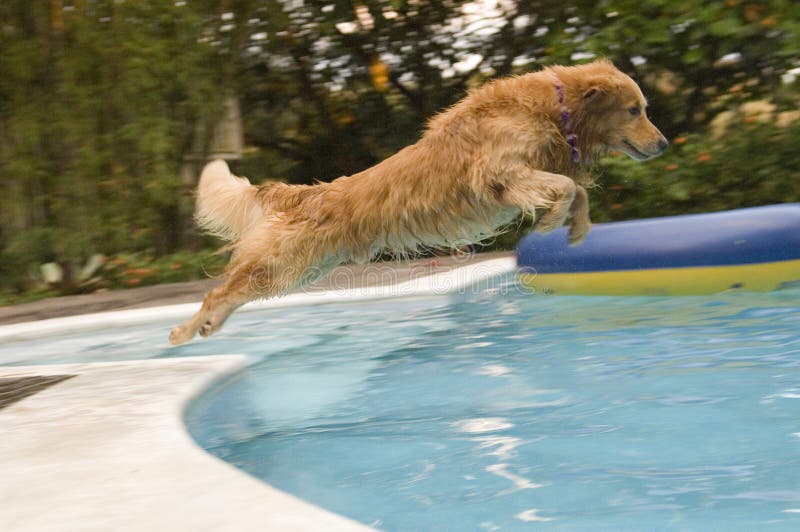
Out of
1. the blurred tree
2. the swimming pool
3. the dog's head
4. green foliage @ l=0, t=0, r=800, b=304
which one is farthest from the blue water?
the blurred tree

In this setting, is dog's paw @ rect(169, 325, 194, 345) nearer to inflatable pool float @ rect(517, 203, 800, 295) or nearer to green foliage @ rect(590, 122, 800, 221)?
inflatable pool float @ rect(517, 203, 800, 295)

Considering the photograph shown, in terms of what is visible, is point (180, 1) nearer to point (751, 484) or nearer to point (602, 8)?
point (602, 8)

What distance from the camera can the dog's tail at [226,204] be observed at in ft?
16.3

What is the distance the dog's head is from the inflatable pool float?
1183 millimetres

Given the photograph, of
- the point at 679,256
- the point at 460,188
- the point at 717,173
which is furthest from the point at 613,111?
the point at 717,173

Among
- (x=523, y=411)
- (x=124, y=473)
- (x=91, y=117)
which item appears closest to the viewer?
(x=124, y=473)

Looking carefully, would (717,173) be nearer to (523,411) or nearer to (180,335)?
(180,335)

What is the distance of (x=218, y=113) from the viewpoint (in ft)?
31.9

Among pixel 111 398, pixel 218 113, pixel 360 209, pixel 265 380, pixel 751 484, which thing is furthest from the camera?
pixel 218 113

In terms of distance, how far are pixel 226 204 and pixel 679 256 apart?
9.32 ft

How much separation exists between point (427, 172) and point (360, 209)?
391mm

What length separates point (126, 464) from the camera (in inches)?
96.0

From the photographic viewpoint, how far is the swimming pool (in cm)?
234

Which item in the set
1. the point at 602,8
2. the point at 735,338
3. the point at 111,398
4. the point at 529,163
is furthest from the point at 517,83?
the point at 602,8
